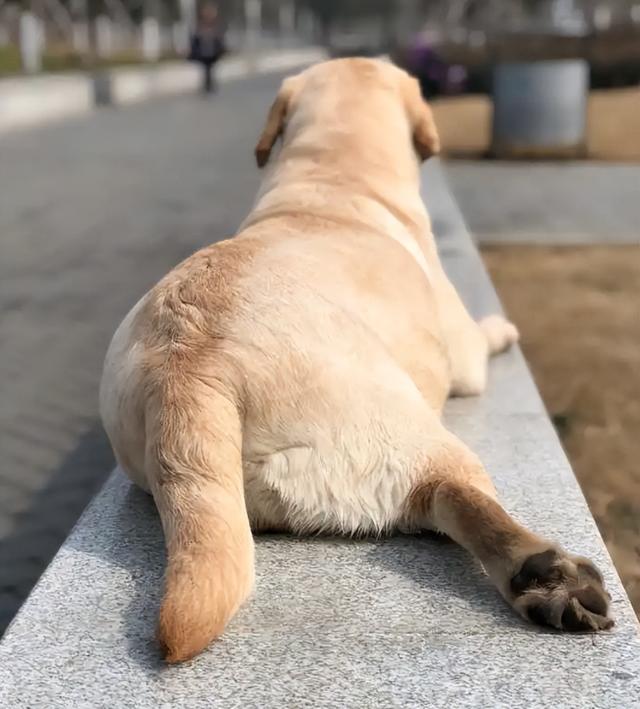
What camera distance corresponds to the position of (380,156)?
4336mm

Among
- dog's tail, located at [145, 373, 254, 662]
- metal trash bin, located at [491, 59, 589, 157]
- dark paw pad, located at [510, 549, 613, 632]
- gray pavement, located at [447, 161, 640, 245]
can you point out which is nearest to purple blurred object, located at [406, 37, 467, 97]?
metal trash bin, located at [491, 59, 589, 157]

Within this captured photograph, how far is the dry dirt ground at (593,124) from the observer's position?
16.0 meters

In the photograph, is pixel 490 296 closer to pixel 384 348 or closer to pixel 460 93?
pixel 384 348

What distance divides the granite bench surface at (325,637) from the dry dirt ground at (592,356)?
1248mm

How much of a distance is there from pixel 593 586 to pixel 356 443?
692 mm

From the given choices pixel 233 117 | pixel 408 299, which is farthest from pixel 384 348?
pixel 233 117

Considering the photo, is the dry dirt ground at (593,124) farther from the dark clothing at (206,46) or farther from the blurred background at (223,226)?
the dark clothing at (206,46)

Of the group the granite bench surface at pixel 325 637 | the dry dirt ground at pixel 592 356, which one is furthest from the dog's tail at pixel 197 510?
the dry dirt ground at pixel 592 356

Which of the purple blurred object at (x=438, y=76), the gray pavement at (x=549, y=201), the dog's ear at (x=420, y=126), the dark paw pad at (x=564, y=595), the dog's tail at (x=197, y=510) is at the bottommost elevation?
the purple blurred object at (x=438, y=76)

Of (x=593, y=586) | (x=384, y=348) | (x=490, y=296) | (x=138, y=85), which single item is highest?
(x=384, y=348)

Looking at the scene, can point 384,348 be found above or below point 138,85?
above

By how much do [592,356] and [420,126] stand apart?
6.67ft

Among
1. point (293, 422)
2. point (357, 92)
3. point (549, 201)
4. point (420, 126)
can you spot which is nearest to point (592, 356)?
point (420, 126)

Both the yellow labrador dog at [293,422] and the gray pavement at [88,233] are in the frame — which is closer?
the yellow labrador dog at [293,422]
